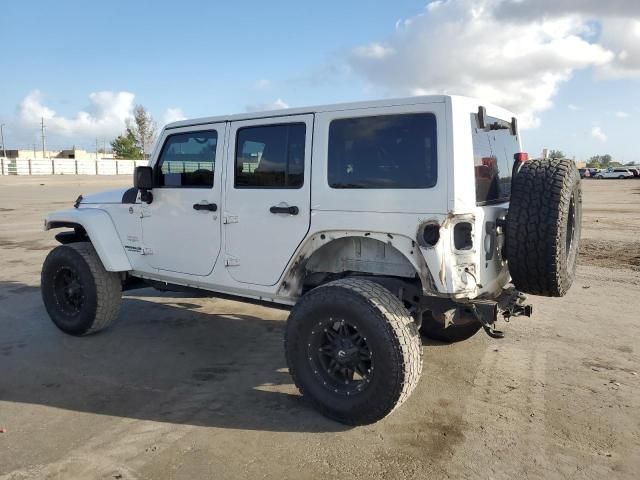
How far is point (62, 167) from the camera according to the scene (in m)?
64.0

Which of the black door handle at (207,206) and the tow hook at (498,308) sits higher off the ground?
the black door handle at (207,206)

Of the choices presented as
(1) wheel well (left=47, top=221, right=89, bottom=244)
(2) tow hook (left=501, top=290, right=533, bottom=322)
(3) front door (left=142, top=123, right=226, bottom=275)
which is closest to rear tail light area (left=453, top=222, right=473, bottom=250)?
(2) tow hook (left=501, top=290, right=533, bottom=322)

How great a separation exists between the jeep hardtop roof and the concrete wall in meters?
56.5

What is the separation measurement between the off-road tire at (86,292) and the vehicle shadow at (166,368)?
17cm

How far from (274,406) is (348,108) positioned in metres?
2.22

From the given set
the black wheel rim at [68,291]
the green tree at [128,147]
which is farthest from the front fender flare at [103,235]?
the green tree at [128,147]

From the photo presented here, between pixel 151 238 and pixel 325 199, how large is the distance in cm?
203

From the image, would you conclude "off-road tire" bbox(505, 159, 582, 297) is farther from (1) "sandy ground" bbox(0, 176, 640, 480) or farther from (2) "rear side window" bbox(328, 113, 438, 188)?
(1) "sandy ground" bbox(0, 176, 640, 480)

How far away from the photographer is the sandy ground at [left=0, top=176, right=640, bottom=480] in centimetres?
307

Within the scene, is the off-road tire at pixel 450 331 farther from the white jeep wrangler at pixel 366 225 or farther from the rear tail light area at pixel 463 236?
the rear tail light area at pixel 463 236

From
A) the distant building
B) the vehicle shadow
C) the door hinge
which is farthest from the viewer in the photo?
the distant building

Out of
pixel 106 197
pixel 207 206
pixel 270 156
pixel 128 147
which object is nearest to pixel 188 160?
pixel 207 206

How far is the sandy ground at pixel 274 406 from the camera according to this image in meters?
3.07

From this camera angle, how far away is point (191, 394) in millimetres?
4012
